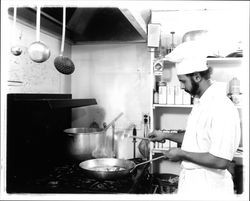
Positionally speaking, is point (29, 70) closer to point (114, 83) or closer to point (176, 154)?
point (114, 83)

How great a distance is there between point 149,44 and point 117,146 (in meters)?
1.21

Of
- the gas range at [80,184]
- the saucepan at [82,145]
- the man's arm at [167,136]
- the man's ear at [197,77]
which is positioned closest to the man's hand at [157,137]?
the man's arm at [167,136]

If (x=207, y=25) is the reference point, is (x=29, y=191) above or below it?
below

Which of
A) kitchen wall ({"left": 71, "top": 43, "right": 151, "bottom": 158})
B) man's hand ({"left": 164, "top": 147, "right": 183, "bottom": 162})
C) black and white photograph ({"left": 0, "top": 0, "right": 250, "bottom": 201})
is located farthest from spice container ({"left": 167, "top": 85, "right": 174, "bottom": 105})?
man's hand ({"left": 164, "top": 147, "right": 183, "bottom": 162})

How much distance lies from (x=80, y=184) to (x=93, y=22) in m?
1.32

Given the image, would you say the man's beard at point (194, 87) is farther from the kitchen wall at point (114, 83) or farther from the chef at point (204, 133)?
the kitchen wall at point (114, 83)

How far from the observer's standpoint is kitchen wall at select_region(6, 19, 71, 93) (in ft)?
6.82

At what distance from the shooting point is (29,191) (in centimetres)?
Result: 165

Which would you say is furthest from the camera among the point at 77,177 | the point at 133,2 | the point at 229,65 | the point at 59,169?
the point at 229,65

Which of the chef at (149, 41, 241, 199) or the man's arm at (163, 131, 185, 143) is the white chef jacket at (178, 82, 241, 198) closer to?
the chef at (149, 41, 241, 199)

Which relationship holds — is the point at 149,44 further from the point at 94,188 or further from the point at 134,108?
the point at 94,188

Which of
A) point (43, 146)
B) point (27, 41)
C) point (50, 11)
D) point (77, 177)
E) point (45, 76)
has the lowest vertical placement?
point (77, 177)

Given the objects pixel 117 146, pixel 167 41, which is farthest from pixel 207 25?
pixel 117 146

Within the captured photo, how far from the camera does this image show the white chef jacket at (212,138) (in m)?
1.49
